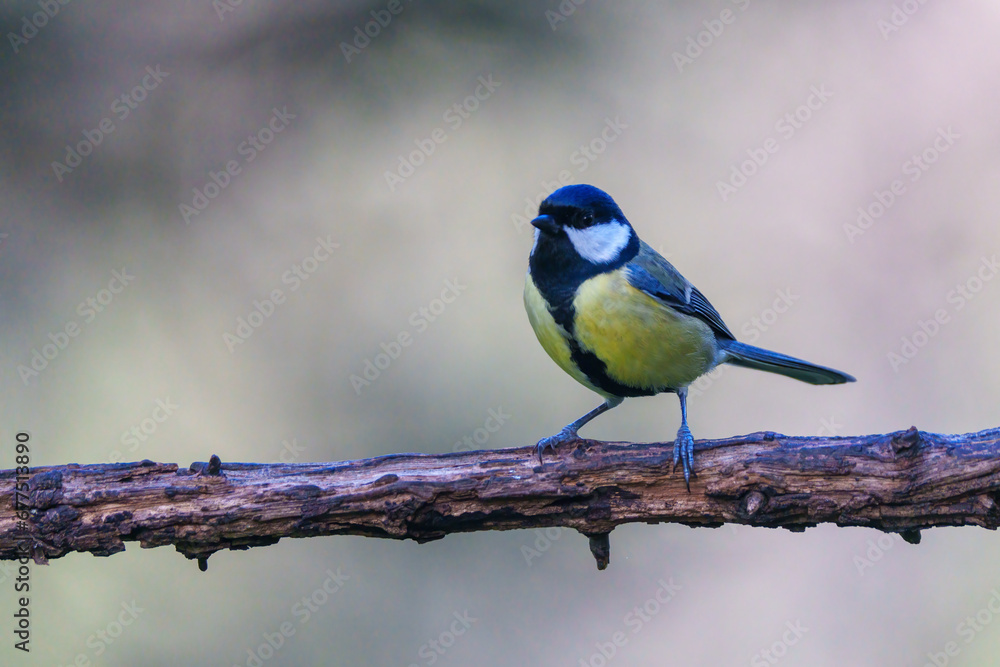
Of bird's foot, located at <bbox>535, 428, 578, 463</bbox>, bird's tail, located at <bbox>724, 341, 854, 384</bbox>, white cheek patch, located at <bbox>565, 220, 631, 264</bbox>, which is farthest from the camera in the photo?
bird's tail, located at <bbox>724, 341, 854, 384</bbox>

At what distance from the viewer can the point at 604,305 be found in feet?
8.31

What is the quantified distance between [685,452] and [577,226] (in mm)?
884

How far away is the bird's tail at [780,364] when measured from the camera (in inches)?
120

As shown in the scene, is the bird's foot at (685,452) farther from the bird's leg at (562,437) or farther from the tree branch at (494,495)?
the bird's leg at (562,437)

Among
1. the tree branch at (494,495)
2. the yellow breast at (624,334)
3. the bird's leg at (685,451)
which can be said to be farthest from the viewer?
the yellow breast at (624,334)

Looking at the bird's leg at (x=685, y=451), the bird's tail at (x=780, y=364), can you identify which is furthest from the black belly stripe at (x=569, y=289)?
the bird's tail at (x=780, y=364)

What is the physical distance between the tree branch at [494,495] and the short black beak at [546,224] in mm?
815

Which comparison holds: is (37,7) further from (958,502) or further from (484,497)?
(958,502)

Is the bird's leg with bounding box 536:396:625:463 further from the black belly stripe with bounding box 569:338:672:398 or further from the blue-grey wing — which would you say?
the blue-grey wing

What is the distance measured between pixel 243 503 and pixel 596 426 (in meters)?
2.68

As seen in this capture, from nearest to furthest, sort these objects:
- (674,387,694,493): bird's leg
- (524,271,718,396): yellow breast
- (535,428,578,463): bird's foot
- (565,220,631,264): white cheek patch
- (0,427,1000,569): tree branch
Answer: (0,427,1000,569): tree branch → (674,387,694,493): bird's leg → (535,428,578,463): bird's foot → (524,271,718,396): yellow breast → (565,220,631,264): white cheek patch

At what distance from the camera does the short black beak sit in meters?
2.60

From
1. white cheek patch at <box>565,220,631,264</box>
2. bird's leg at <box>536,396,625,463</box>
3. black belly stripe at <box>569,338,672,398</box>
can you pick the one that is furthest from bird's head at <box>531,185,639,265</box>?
bird's leg at <box>536,396,625,463</box>

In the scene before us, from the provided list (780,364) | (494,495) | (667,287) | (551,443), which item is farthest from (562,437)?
(780,364)
